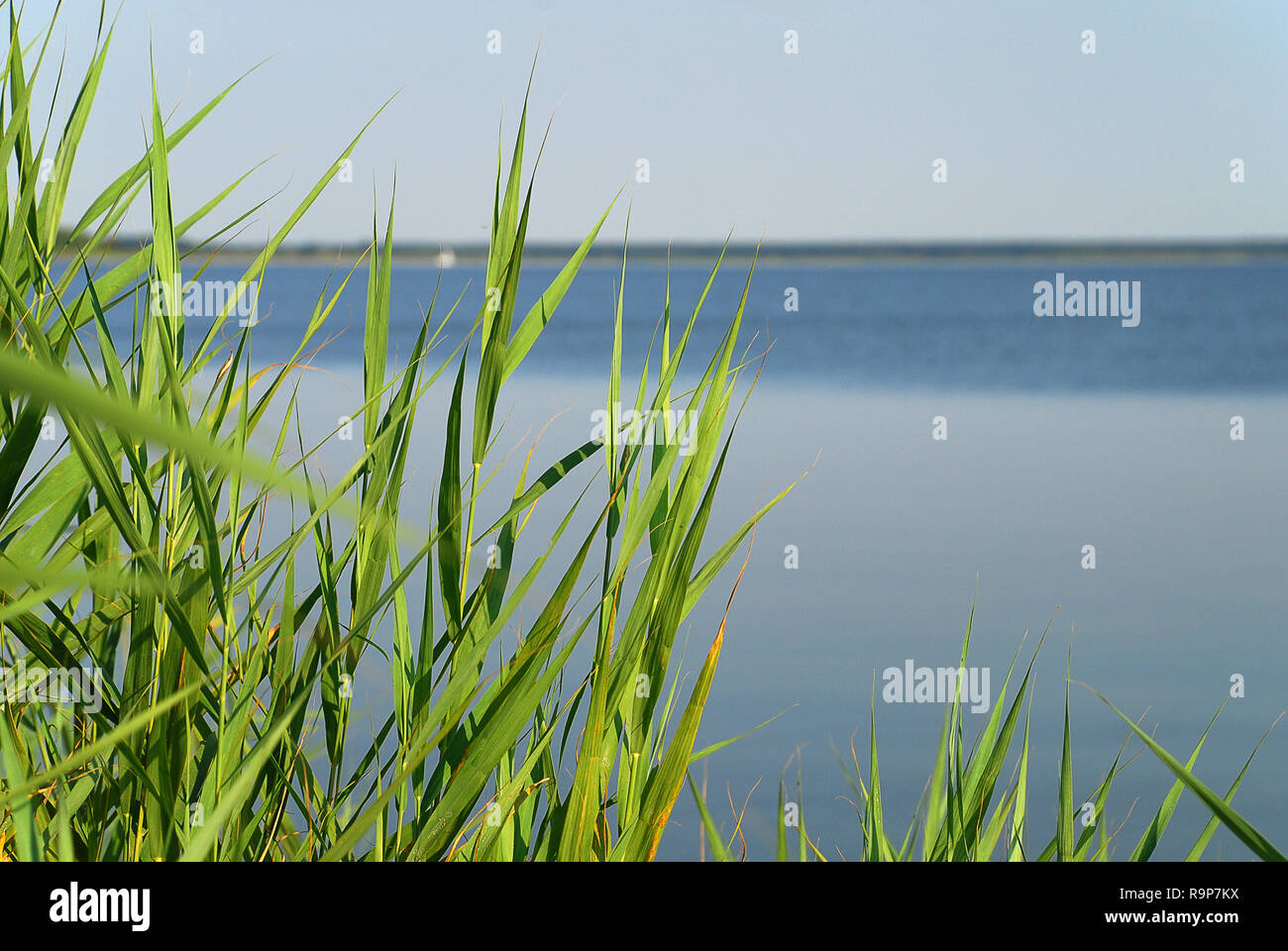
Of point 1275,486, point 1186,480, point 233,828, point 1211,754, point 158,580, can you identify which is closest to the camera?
point 158,580

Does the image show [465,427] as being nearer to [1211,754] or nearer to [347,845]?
[1211,754]

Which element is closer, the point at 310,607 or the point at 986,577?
the point at 310,607

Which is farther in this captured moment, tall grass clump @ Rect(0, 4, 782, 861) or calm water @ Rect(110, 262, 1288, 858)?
calm water @ Rect(110, 262, 1288, 858)

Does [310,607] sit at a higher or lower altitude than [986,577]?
higher

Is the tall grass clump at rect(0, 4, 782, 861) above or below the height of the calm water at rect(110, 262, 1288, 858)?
above

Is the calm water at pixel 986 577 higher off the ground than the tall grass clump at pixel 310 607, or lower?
lower

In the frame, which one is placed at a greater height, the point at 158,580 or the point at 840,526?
the point at 158,580

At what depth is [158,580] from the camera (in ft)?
2.25

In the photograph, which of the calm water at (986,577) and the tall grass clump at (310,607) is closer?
the tall grass clump at (310,607)

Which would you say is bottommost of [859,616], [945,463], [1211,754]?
[1211,754]

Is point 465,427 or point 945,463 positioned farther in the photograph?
point 945,463

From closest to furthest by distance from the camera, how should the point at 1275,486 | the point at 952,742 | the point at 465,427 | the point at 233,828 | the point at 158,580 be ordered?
1. the point at 158,580
2. the point at 233,828
3. the point at 952,742
4. the point at 465,427
5. the point at 1275,486
